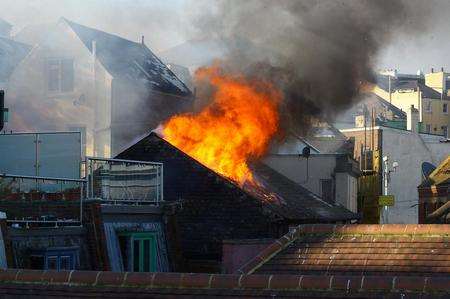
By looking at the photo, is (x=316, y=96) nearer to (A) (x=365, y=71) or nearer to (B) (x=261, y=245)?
(A) (x=365, y=71)

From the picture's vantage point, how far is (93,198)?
70.7ft

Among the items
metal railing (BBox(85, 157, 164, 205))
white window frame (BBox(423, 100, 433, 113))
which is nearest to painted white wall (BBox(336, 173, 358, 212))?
metal railing (BBox(85, 157, 164, 205))

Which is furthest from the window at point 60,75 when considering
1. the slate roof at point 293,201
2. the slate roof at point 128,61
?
the slate roof at point 293,201

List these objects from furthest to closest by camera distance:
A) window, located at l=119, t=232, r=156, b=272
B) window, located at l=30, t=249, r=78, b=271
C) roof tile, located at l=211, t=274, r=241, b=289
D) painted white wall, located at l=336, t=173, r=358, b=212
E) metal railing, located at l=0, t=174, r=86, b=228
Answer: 1. painted white wall, located at l=336, t=173, r=358, b=212
2. window, located at l=119, t=232, r=156, b=272
3. metal railing, located at l=0, t=174, r=86, b=228
4. window, located at l=30, t=249, r=78, b=271
5. roof tile, located at l=211, t=274, r=241, b=289

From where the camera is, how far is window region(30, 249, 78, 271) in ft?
65.5

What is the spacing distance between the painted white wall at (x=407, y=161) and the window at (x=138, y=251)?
126ft

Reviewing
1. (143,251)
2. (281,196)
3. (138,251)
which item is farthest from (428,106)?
(138,251)

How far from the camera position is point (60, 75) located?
141ft

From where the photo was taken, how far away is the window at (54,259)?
20.0 metres

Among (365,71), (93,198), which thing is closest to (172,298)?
(93,198)

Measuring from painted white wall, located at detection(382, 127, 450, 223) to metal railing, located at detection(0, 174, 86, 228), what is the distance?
1603 inches

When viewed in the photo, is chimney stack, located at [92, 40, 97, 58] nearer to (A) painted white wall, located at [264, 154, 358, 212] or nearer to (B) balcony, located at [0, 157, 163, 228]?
(A) painted white wall, located at [264, 154, 358, 212]

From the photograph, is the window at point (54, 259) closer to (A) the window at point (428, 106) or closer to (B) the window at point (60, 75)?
(B) the window at point (60, 75)

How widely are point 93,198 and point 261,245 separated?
4.97 meters
